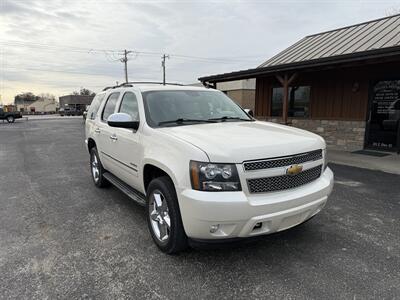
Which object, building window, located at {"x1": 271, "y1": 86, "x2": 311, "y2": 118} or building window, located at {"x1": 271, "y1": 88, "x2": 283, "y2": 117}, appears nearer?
building window, located at {"x1": 271, "y1": 86, "x2": 311, "y2": 118}

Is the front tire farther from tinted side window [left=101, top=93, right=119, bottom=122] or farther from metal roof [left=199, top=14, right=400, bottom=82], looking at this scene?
metal roof [left=199, top=14, right=400, bottom=82]

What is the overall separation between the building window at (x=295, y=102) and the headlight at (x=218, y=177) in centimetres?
1018

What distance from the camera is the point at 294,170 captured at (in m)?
2.79

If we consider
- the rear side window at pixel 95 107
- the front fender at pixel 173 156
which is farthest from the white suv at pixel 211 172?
the rear side window at pixel 95 107

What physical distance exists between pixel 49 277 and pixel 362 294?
2825mm

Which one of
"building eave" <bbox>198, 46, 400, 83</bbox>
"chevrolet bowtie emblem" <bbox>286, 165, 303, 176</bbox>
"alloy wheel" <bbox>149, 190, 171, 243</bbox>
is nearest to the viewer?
"chevrolet bowtie emblem" <bbox>286, 165, 303, 176</bbox>

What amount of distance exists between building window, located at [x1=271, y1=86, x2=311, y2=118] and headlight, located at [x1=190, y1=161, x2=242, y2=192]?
10181 mm

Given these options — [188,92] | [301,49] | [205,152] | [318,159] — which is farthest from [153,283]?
[301,49]

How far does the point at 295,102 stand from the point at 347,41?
9.52 feet

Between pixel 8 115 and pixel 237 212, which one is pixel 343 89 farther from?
pixel 8 115

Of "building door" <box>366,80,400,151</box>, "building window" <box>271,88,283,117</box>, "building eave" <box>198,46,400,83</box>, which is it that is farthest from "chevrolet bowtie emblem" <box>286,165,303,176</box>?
"building window" <box>271,88,283,117</box>

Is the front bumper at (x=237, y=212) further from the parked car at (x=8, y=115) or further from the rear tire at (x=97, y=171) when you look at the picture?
the parked car at (x=8, y=115)

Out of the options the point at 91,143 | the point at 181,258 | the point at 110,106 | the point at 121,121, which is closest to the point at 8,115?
the point at 91,143

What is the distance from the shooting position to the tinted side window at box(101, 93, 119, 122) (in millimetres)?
4781
